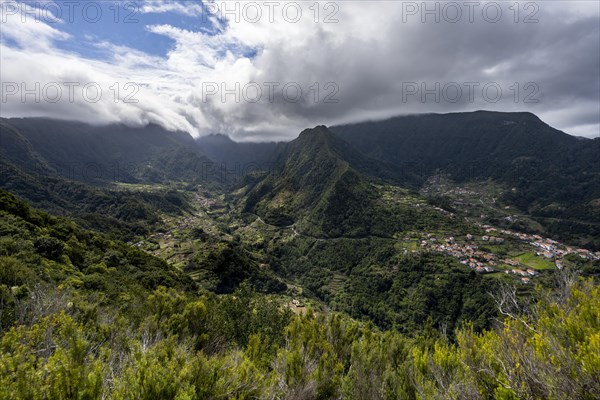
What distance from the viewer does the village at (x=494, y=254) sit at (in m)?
90.8

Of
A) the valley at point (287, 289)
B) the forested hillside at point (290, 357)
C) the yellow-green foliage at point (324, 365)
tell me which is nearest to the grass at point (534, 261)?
the valley at point (287, 289)

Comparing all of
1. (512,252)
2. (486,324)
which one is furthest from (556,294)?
(512,252)

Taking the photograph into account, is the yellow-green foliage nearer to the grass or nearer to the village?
the village

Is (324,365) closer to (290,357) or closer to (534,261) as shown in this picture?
(290,357)

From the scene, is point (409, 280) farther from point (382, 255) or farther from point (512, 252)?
point (512, 252)

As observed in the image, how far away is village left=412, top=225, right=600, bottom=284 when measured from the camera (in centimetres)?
9081

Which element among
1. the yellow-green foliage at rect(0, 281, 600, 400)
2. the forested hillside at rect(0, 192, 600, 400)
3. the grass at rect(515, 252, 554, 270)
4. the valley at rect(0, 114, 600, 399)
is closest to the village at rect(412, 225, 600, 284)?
the grass at rect(515, 252, 554, 270)

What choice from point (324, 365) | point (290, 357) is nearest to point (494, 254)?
point (324, 365)

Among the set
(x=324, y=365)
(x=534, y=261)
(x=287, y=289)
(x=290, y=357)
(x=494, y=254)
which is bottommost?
(x=287, y=289)

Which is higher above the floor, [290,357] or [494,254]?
[290,357]

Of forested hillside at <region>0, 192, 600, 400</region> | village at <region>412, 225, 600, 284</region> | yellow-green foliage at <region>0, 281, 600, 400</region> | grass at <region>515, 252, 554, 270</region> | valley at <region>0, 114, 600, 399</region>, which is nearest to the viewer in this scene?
yellow-green foliage at <region>0, 281, 600, 400</region>

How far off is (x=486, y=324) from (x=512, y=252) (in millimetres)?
57895

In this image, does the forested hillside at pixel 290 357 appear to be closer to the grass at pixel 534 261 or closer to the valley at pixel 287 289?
the valley at pixel 287 289

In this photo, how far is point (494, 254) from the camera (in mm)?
105688
